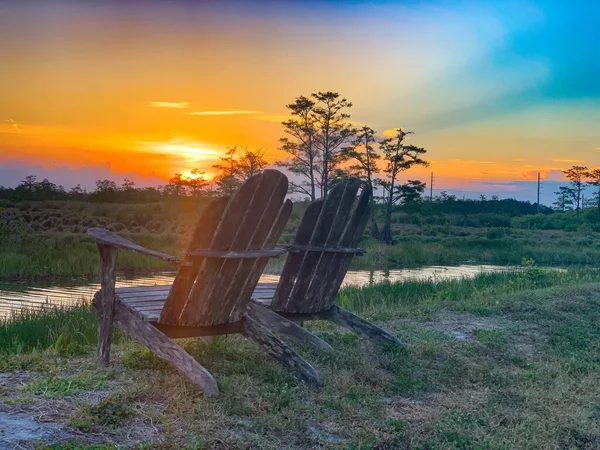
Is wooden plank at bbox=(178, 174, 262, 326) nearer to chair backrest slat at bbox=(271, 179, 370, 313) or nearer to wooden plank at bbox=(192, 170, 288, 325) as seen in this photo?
wooden plank at bbox=(192, 170, 288, 325)

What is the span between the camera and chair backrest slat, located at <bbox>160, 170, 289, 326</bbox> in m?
3.70

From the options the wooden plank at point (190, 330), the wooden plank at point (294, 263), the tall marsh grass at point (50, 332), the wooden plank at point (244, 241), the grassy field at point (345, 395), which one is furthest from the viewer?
the tall marsh grass at point (50, 332)

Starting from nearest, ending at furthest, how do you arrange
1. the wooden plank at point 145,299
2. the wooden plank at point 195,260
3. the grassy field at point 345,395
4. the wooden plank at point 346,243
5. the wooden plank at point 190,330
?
1. the grassy field at point 345,395
2. the wooden plank at point 195,260
3. the wooden plank at point 190,330
4. the wooden plank at point 145,299
5. the wooden plank at point 346,243

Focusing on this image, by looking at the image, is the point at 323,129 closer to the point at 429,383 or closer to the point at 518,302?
the point at 518,302

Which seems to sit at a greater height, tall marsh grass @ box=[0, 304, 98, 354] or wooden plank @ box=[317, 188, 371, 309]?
wooden plank @ box=[317, 188, 371, 309]

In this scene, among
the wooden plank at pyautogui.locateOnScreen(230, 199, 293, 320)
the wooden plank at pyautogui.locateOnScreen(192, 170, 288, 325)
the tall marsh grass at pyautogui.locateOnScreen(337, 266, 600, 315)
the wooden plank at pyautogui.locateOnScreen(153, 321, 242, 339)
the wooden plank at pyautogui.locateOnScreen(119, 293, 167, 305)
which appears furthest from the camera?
the tall marsh grass at pyautogui.locateOnScreen(337, 266, 600, 315)

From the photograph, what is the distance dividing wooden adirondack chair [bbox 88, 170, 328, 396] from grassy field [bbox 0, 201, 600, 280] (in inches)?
507

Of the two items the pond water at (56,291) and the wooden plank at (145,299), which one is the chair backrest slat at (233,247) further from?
the pond water at (56,291)

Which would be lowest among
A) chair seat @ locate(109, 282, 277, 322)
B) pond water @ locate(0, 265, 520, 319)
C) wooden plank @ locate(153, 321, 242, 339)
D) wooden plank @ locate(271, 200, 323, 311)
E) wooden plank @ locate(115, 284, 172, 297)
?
pond water @ locate(0, 265, 520, 319)

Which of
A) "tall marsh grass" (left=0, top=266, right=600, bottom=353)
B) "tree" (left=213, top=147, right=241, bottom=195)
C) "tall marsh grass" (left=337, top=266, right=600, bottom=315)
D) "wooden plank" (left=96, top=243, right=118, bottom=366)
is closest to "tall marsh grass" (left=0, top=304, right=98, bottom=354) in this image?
"tall marsh grass" (left=0, top=266, right=600, bottom=353)

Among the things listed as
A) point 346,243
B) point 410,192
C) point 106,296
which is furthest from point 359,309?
point 410,192

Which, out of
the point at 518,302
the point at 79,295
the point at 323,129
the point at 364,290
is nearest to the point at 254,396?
the point at 518,302

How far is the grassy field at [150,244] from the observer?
16828mm

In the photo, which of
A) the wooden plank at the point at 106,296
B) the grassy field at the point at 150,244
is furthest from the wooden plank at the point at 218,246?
the grassy field at the point at 150,244
